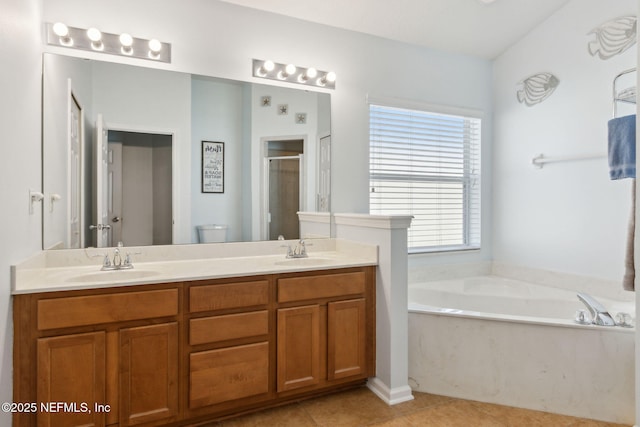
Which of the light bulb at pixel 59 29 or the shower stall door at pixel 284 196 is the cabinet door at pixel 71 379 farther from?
the light bulb at pixel 59 29

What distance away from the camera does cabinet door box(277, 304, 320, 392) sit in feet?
6.78

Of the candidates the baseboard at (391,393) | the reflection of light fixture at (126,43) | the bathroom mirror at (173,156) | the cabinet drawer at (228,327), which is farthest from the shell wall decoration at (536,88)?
the reflection of light fixture at (126,43)

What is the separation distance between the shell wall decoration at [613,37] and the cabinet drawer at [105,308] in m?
3.18

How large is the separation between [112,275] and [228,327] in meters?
0.65

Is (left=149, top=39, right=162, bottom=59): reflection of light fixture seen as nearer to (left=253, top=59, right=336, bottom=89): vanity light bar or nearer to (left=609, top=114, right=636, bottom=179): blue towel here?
(left=253, top=59, right=336, bottom=89): vanity light bar

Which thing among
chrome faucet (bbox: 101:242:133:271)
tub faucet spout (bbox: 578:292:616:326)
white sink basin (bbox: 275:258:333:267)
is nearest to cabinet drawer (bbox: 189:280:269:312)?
white sink basin (bbox: 275:258:333:267)

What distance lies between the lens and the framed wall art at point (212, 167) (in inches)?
94.7

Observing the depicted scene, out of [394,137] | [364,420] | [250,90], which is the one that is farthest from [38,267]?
[394,137]

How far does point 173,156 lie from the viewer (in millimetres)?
2340

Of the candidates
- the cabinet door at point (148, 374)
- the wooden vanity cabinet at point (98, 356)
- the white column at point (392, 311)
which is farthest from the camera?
the white column at point (392, 311)

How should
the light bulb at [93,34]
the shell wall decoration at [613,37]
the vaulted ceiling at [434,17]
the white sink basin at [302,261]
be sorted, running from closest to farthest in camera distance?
the light bulb at [93,34], the white sink basin at [302,261], the shell wall decoration at [613,37], the vaulted ceiling at [434,17]

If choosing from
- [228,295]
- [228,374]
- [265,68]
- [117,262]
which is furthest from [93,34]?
[228,374]

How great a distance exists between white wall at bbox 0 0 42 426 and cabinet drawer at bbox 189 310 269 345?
2.37ft

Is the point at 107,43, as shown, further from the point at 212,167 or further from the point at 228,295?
the point at 228,295
